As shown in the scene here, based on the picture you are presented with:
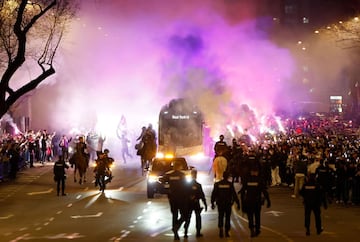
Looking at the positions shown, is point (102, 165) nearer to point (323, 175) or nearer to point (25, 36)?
point (25, 36)

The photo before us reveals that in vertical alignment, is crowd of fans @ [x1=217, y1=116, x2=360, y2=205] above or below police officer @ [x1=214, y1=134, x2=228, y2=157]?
below

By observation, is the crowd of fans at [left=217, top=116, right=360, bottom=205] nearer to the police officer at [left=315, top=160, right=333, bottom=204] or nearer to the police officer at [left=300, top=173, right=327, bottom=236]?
the police officer at [left=315, top=160, right=333, bottom=204]

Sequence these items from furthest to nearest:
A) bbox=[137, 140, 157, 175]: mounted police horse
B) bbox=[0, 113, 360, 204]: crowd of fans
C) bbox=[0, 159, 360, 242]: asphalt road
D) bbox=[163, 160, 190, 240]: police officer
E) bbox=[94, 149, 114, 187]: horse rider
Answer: bbox=[137, 140, 157, 175]: mounted police horse, bbox=[94, 149, 114, 187]: horse rider, bbox=[0, 113, 360, 204]: crowd of fans, bbox=[0, 159, 360, 242]: asphalt road, bbox=[163, 160, 190, 240]: police officer

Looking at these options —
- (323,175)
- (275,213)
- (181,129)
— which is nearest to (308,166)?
(323,175)

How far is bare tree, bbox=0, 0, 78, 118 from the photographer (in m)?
26.0

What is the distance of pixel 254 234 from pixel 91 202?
886 centimetres

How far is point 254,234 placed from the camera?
50.9 ft

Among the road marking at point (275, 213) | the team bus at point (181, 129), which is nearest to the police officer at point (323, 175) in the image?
the road marking at point (275, 213)

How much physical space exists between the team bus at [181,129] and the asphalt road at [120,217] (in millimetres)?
12292

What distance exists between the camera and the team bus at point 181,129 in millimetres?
41250

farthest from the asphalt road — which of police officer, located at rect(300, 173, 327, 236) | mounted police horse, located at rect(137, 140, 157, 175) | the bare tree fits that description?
the bare tree

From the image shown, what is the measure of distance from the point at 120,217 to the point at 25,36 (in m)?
10.2

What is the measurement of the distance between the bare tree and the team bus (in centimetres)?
828

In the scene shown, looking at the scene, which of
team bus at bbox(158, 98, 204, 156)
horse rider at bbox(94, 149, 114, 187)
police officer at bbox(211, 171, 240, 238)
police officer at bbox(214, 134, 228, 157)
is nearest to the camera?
police officer at bbox(211, 171, 240, 238)
